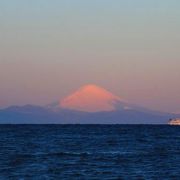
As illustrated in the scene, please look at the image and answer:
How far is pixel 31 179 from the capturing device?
60.8m

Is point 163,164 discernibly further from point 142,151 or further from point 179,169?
point 142,151

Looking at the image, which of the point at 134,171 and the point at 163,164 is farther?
the point at 163,164

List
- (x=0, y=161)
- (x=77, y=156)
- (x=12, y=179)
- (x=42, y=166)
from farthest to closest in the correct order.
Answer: (x=77, y=156) < (x=0, y=161) < (x=42, y=166) < (x=12, y=179)

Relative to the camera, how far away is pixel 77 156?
8588 cm

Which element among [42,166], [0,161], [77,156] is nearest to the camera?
[42,166]

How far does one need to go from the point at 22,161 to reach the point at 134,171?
1388 cm

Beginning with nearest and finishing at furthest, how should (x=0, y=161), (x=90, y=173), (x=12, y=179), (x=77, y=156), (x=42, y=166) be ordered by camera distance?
1. (x=12, y=179)
2. (x=90, y=173)
3. (x=42, y=166)
4. (x=0, y=161)
5. (x=77, y=156)

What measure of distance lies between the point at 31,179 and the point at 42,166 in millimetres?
10908

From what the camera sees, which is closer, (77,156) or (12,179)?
(12,179)

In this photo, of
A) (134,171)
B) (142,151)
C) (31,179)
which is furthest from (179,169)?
(142,151)

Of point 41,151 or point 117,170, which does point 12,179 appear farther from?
point 41,151

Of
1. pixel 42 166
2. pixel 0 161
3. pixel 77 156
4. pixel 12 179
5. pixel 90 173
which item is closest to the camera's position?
pixel 12 179

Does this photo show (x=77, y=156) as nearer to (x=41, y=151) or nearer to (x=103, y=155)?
(x=103, y=155)

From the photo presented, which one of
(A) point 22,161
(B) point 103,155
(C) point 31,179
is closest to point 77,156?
(B) point 103,155
